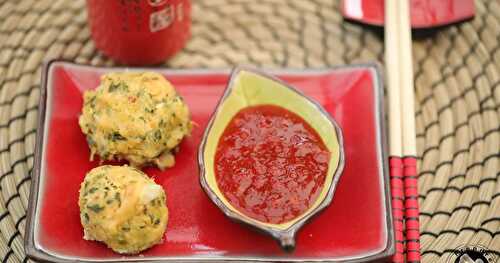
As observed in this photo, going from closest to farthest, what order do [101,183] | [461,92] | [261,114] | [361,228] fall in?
[101,183]
[361,228]
[261,114]
[461,92]

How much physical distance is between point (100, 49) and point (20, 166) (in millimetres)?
529

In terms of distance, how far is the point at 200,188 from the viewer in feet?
6.52

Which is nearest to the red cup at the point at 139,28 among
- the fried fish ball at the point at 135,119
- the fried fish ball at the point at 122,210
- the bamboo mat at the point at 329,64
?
the bamboo mat at the point at 329,64

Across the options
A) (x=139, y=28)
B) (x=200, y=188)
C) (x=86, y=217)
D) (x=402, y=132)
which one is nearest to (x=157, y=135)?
(x=200, y=188)

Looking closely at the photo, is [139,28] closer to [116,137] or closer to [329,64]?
[116,137]

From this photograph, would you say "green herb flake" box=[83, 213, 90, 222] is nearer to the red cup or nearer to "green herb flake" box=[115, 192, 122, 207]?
"green herb flake" box=[115, 192, 122, 207]

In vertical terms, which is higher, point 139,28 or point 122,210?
point 139,28

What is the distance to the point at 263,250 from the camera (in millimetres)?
1839

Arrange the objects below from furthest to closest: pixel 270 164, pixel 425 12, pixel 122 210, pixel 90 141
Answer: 1. pixel 425 12
2. pixel 90 141
3. pixel 270 164
4. pixel 122 210

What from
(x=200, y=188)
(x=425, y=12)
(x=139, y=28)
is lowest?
(x=200, y=188)

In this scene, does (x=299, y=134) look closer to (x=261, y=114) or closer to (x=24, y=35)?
(x=261, y=114)

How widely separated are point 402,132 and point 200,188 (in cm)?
62

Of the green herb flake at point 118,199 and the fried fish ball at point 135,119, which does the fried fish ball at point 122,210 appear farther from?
the fried fish ball at point 135,119

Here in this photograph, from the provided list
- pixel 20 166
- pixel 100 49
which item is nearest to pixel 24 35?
pixel 100 49
